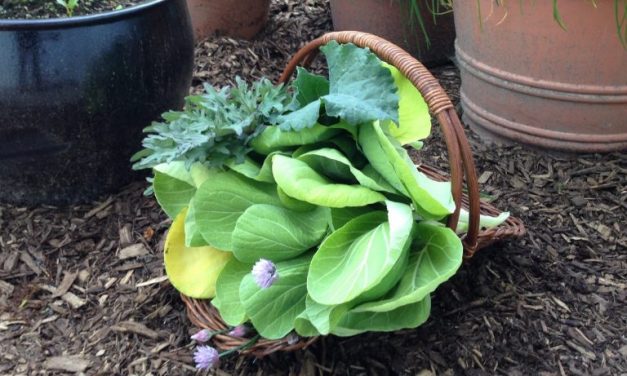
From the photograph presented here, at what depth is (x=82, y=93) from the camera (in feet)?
5.87

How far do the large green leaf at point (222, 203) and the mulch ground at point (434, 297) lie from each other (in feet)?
0.90

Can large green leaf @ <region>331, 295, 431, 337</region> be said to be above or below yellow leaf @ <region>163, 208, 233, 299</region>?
below

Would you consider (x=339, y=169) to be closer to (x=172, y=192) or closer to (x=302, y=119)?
(x=302, y=119)

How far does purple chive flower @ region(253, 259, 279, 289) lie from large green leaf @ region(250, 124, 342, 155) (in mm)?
260

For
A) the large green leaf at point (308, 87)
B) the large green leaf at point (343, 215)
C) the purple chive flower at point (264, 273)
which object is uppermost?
the large green leaf at point (308, 87)

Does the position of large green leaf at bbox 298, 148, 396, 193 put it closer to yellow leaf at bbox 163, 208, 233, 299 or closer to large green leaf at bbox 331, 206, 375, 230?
large green leaf at bbox 331, 206, 375, 230

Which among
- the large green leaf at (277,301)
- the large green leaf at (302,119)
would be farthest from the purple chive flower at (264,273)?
the large green leaf at (302,119)

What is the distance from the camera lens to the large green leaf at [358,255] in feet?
3.88

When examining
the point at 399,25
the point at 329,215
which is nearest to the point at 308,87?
the point at 329,215

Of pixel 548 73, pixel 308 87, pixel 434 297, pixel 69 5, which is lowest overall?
pixel 434 297

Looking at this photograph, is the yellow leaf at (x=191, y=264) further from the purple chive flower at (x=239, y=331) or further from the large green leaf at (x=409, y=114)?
the large green leaf at (x=409, y=114)

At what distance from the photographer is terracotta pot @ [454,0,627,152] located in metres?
1.88

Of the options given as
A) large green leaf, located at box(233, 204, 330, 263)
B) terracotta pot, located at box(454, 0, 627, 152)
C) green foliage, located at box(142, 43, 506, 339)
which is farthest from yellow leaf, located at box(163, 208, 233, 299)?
terracotta pot, located at box(454, 0, 627, 152)

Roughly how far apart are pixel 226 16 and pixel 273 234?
180 centimetres
